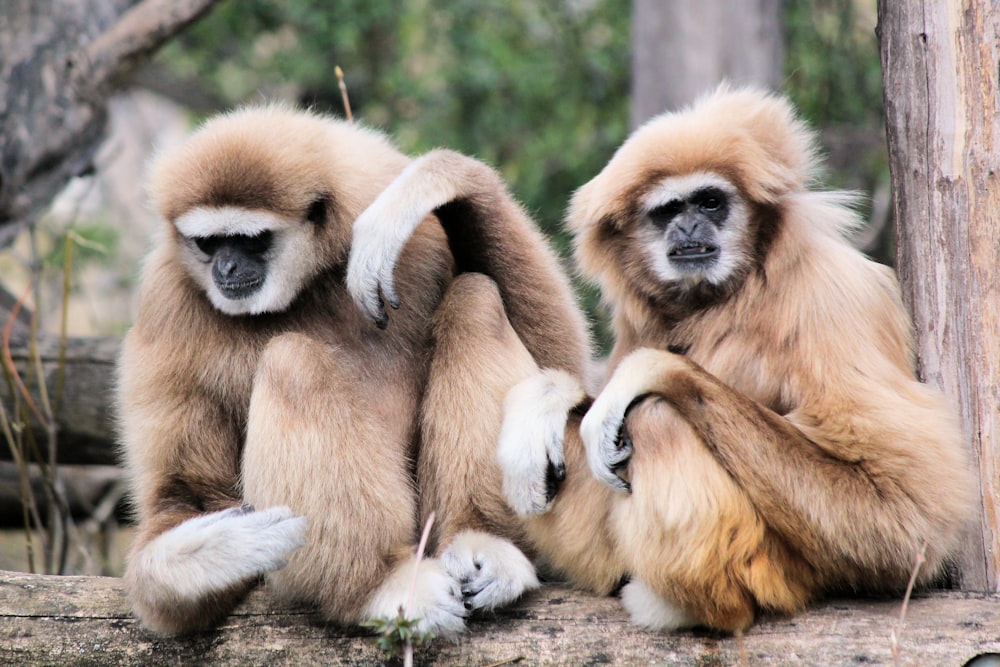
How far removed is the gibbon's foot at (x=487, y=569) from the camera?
4.14 meters

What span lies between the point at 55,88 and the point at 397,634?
555 centimetres

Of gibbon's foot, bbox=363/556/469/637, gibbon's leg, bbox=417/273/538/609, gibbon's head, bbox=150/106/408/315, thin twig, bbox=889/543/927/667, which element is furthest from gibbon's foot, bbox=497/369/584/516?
thin twig, bbox=889/543/927/667

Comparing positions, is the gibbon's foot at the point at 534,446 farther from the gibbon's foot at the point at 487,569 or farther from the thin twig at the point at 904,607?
the thin twig at the point at 904,607

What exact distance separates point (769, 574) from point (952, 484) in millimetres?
742

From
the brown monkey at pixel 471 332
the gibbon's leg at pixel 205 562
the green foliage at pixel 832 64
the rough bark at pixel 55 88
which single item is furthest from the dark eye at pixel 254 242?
the green foliage at pixel 832 64

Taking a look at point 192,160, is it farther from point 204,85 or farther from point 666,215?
point 204,85

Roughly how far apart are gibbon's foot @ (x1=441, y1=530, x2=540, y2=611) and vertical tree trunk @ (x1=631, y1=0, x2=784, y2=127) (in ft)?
22.3

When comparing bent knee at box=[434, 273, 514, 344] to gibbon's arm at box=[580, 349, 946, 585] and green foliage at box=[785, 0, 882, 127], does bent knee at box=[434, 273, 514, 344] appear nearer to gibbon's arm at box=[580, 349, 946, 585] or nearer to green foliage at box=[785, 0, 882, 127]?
gibbon's arm at box=[580, 349, 946, 585]

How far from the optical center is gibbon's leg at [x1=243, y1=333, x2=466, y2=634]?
162 inches

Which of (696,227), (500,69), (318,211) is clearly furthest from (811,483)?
(500,69)

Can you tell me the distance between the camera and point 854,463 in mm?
3865

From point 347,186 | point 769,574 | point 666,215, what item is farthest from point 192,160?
point 769,574

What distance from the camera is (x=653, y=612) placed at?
3.96m

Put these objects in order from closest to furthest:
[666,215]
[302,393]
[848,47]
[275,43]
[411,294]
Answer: [302,393], [666,215], [411,294], [848,47], [275,43]
